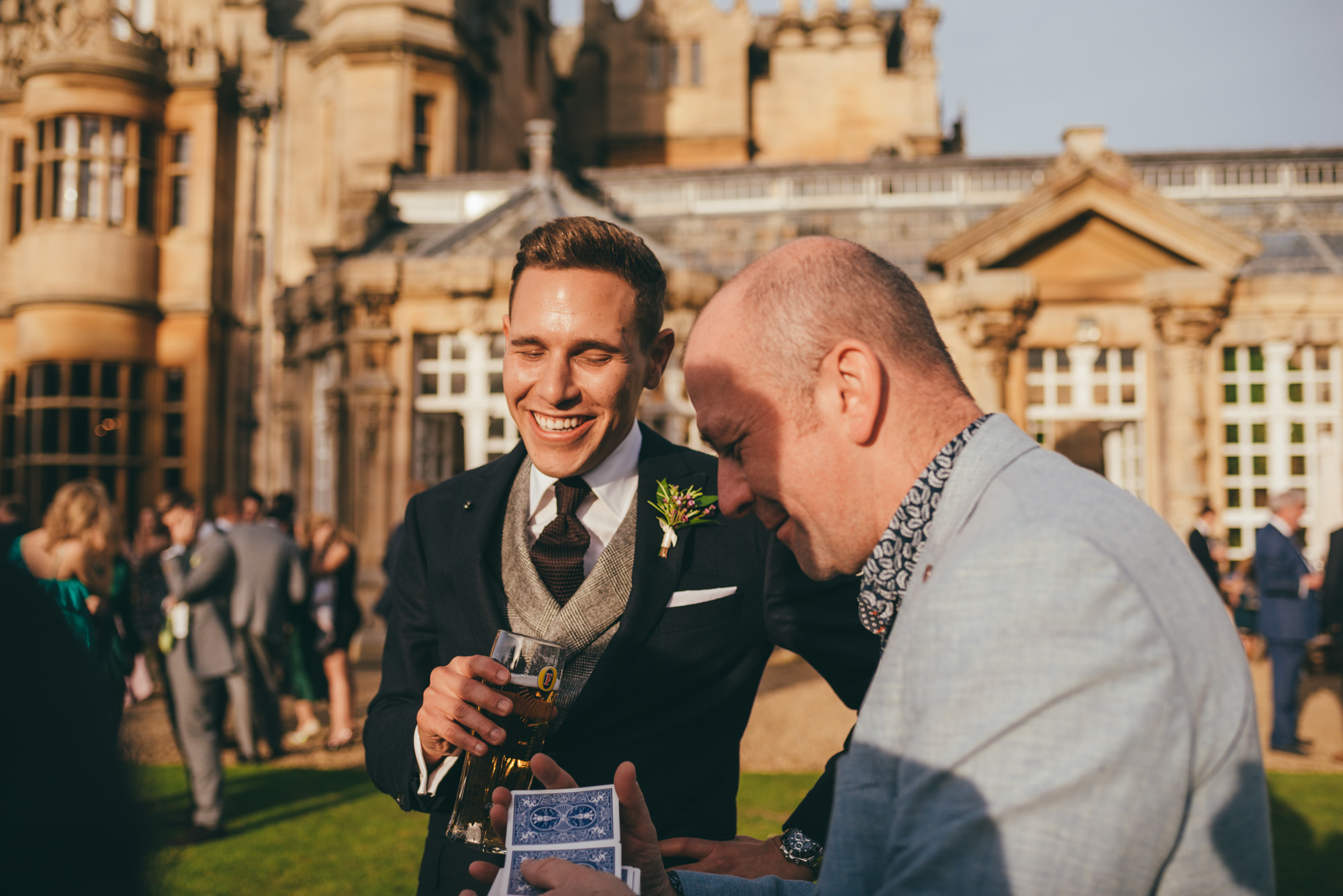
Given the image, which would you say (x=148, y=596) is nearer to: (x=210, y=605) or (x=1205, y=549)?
(x=210, y=605)

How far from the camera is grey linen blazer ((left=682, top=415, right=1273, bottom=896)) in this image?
1024mm

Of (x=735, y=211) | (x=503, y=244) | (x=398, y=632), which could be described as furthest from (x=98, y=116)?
(x=398, y=632)

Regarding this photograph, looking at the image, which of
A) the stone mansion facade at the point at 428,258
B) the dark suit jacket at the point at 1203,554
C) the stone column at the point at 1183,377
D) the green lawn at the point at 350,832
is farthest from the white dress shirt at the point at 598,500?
the stone column at the point at 1183,377

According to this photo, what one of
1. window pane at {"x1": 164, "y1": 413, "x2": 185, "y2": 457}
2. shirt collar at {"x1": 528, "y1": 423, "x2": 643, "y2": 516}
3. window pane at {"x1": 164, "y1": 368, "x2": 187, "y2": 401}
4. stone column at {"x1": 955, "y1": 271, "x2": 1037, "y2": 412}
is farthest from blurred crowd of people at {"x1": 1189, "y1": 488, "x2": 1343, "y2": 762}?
window pane at {"x1": 164, "y1": 368, "x2": 187, "y2": 401}

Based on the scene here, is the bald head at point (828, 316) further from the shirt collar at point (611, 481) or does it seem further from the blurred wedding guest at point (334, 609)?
the blurred wedding guest at point (334, 609)

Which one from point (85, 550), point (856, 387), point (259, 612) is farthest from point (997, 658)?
point (259, 612)

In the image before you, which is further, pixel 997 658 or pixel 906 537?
pixel 906 537

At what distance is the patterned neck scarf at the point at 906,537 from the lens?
1.40 meters

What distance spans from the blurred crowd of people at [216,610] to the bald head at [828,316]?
3418mm

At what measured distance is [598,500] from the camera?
7.56 ft

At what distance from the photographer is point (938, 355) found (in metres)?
1.51

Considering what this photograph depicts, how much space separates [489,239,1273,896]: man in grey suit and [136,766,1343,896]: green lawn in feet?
14.9

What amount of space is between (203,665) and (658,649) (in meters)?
5.52

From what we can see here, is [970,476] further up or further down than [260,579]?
further up
